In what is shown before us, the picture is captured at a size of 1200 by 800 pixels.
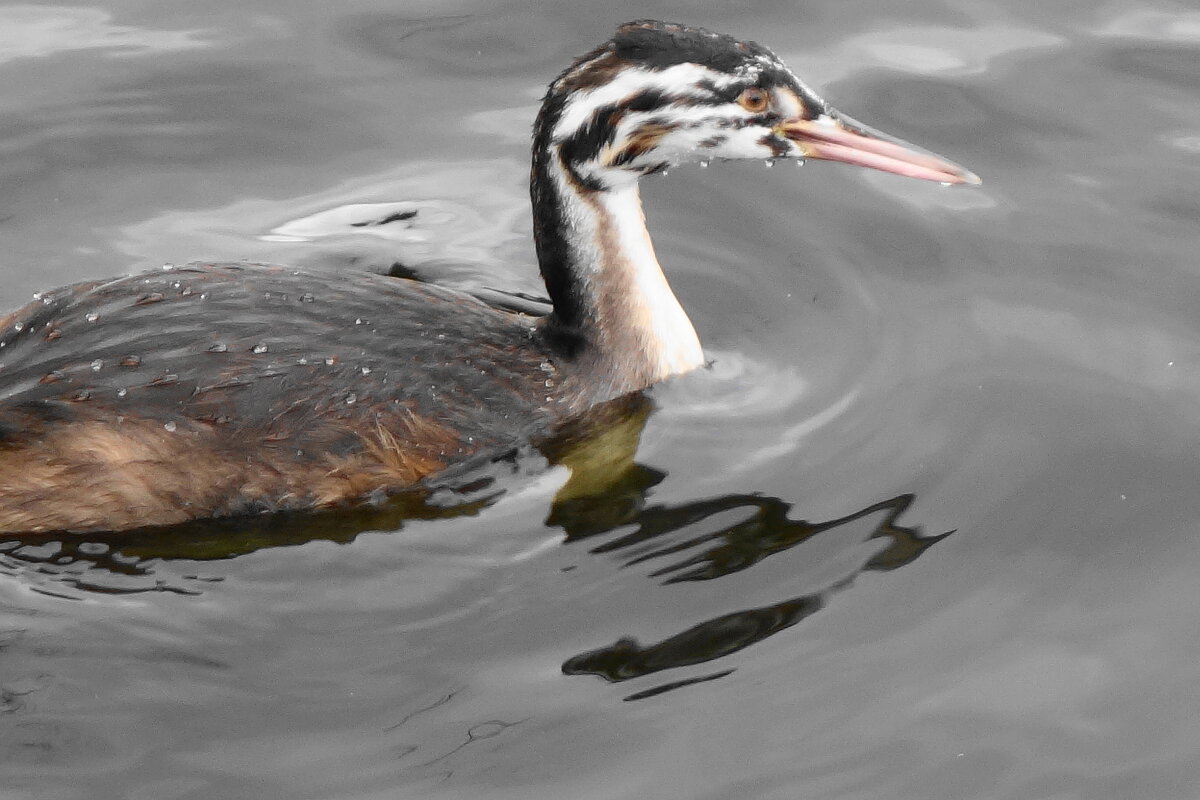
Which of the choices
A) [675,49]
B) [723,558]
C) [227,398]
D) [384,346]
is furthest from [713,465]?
[227,398]

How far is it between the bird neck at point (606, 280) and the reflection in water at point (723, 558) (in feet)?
2.96

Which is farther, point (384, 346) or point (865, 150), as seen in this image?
point (865, 150)

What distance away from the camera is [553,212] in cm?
729

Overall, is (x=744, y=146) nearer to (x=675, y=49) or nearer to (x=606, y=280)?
(x=675, y=49)

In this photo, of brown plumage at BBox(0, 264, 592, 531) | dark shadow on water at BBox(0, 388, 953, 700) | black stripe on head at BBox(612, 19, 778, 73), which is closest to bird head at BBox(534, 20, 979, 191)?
black stripe on head at BBox(612, 19, 778, 73)

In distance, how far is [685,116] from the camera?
23.2ft

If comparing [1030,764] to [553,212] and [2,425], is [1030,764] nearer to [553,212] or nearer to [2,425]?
[553,212]

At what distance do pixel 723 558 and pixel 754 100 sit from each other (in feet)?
6.17

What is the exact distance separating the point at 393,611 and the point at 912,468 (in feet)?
7.25

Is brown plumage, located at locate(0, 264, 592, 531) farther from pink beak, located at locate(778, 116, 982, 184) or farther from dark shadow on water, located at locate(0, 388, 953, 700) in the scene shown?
pink beak, located at locate(778, 116, 982, 184)

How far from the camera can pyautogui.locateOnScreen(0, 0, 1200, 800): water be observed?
19.0 feet

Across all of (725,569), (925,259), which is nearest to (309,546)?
(725,569)

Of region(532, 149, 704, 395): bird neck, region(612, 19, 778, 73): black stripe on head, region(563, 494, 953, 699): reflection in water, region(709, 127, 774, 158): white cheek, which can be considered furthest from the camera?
region(532, 149, 704, 395): bird neck

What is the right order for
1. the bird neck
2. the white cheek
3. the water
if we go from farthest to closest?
the bird neck, the white cheek, the water
